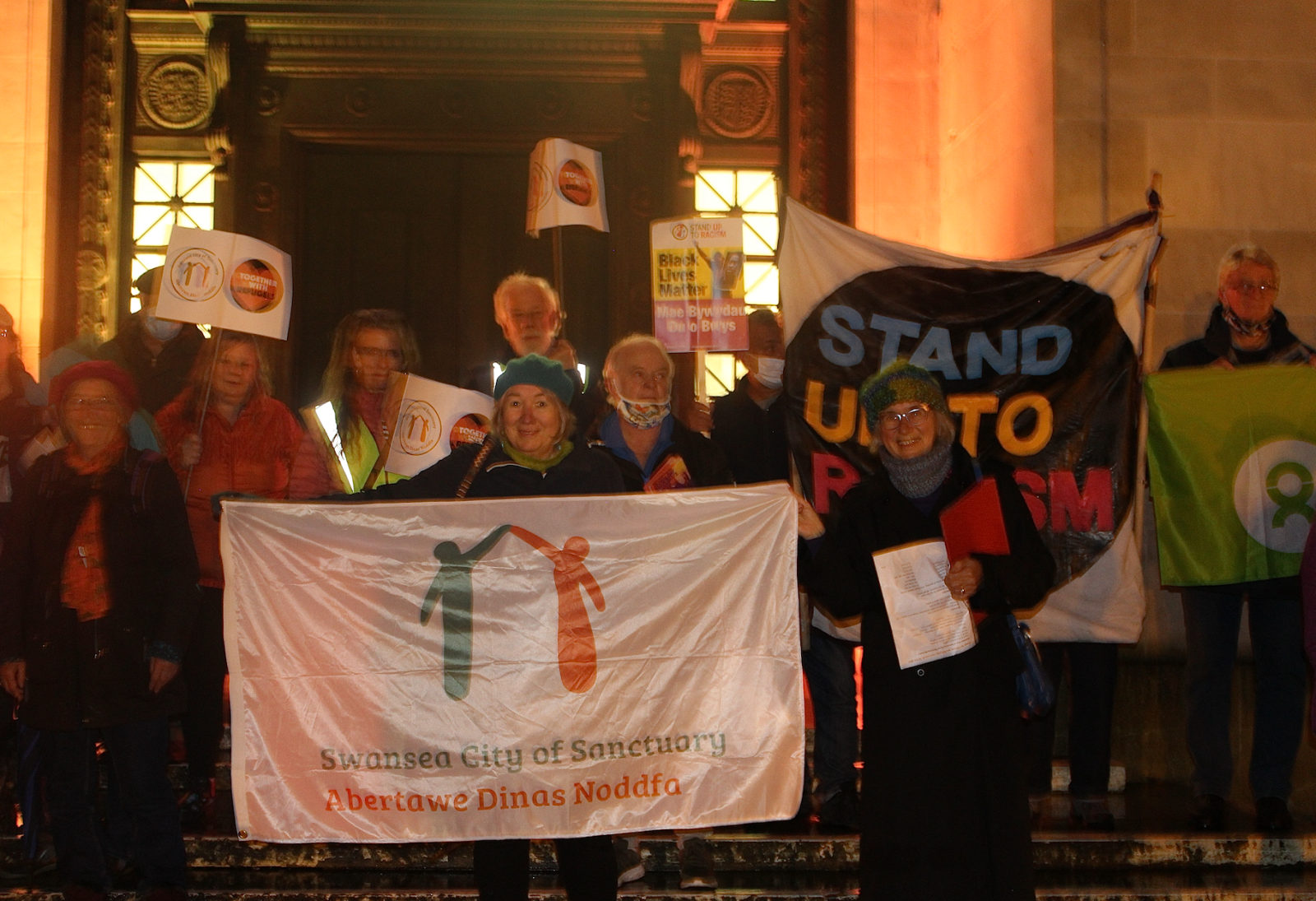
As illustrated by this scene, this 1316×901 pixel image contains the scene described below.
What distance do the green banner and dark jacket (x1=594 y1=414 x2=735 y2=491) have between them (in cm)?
205

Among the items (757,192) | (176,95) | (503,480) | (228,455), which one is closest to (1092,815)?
(503,480)

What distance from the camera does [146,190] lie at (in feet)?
27.2

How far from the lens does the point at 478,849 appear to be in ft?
13.4

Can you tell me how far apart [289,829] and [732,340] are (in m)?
3.02

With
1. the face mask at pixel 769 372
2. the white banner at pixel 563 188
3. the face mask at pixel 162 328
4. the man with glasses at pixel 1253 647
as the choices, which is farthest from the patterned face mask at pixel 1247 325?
the face mask at pixel 162 328

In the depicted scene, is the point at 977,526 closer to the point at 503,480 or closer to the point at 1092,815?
the point at 503,480

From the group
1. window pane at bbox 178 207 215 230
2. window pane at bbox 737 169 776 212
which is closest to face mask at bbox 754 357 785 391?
window pane at bbox 737 169 776 212

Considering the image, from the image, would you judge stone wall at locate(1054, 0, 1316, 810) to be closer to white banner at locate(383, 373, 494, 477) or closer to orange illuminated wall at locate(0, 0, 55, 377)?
white banner at locate(383, 373, 494, 477)

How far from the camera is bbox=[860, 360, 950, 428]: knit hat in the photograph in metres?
4.18

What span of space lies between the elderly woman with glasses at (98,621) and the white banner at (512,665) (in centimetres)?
53

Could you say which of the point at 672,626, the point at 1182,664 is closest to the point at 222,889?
the point at 672,626

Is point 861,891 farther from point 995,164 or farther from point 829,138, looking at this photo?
point 829,138

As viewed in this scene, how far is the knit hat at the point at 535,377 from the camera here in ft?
14.3

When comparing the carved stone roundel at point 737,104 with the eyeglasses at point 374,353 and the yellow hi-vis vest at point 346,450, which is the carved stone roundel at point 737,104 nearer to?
the eyeglasses at point 374,353
